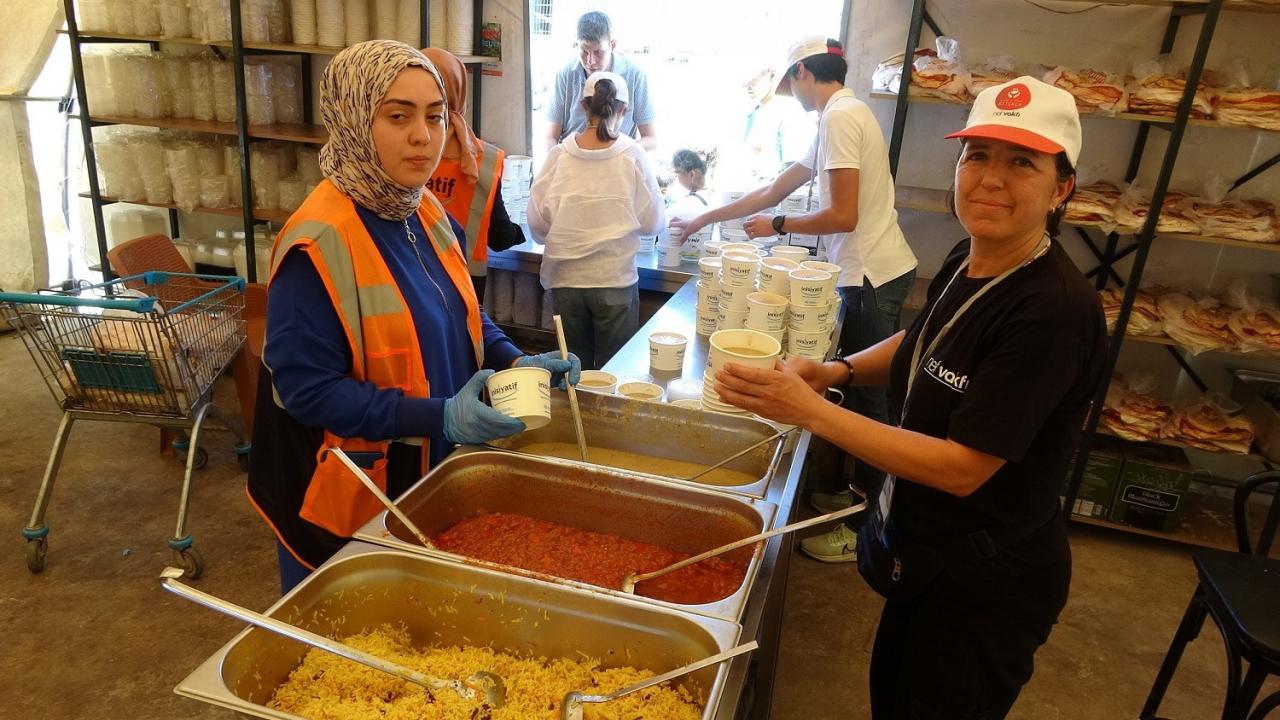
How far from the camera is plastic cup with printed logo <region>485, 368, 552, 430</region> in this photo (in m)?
1.49

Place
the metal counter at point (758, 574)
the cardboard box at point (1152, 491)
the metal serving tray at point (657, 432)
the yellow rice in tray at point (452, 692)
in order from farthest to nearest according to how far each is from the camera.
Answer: the cardboard box at point (1152, 491)
the metal serving tray at point (657, 432)
the metal counter at point (758, 574)
the yellow rice in tray at point (452, 692)

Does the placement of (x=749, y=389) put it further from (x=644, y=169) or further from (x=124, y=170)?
(x=124, y=170)

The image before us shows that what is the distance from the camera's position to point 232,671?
105cm

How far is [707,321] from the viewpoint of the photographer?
2766 mm

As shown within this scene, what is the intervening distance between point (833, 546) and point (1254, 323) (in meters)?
1.90

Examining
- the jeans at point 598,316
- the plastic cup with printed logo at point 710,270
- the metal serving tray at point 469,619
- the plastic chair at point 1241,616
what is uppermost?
the plastic cup with printed logo at point 710,270

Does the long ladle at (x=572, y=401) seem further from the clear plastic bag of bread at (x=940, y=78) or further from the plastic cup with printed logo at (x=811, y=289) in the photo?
the clear plastic bag of bread at (x=940, y=78)

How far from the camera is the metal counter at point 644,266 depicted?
390 centimetres

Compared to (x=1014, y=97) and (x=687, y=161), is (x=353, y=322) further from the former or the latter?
(x=687, y=161)

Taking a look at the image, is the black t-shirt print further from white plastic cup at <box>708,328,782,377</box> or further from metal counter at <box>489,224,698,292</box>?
metal counter at <box>489,224,698,292</box>

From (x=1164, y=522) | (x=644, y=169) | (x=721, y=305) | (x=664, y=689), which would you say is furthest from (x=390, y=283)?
(x=1164, y=522)

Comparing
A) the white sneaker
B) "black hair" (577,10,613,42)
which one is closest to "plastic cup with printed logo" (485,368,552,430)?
the white sneaker

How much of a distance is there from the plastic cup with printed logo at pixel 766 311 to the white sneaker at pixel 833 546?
1.26 meters

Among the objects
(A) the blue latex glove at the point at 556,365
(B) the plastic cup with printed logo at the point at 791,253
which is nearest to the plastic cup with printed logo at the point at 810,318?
(B) the plastic cup with printed logo at the point at 791,253
